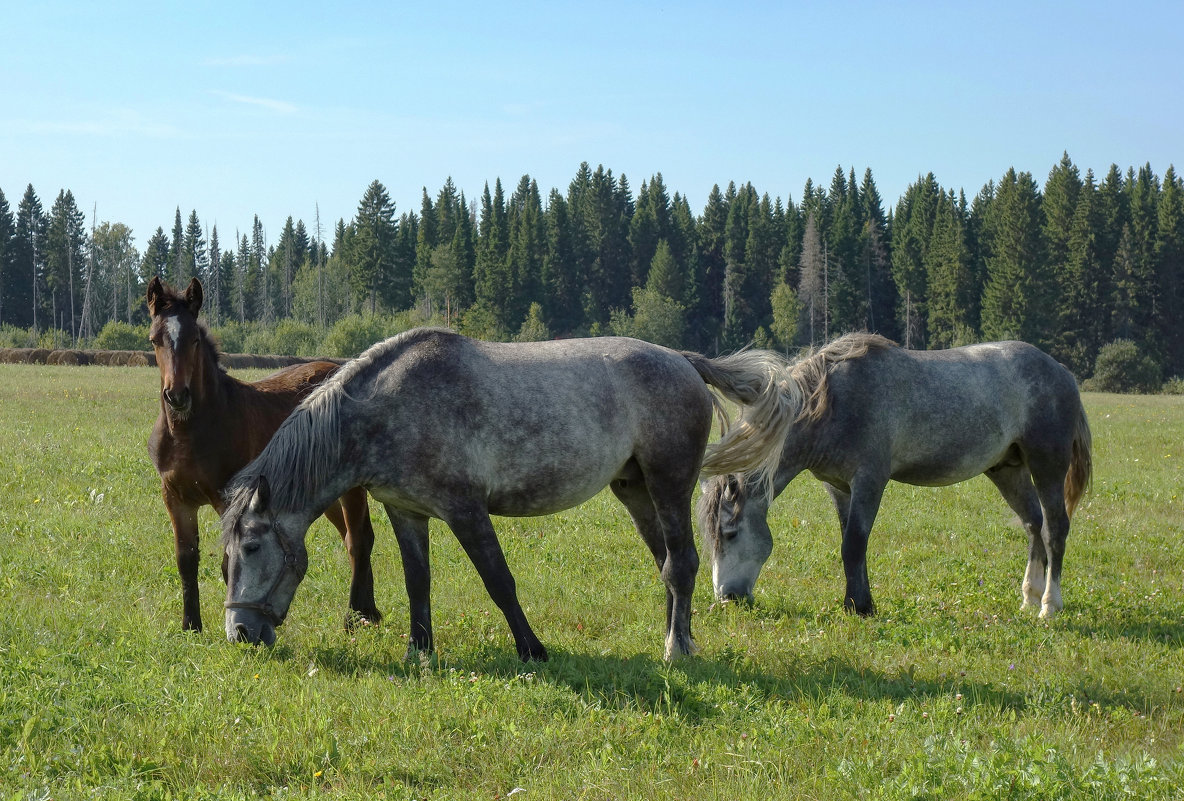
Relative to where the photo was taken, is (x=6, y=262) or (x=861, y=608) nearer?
(x=861, y=608)

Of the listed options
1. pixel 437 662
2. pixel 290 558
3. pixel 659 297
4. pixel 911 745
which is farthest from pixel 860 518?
pixel 659 297

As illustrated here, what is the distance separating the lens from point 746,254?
108375 millimetres

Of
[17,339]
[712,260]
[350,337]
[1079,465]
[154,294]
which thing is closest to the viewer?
[154,294]

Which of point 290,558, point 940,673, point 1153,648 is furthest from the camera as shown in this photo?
point 1153,648

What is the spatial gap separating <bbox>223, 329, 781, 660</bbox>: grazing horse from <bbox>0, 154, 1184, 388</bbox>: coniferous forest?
5904cm

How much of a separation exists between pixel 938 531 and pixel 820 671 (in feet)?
19.6

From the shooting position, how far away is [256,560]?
5.66 meters

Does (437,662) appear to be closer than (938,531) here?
Yes

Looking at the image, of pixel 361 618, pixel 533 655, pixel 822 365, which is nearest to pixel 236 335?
pixel 361 618

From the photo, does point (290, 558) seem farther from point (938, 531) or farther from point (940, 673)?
point (938, 531)

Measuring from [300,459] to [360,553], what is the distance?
68.1 inches

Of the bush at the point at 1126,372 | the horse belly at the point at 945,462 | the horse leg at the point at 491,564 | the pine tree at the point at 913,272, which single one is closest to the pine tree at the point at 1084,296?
the pine tree at the point at 913,272

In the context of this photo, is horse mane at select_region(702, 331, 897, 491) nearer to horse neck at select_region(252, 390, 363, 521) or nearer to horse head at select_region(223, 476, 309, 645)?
horse neck at select_region(252, 390, 363, 521)

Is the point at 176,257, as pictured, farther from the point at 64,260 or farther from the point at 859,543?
the point at 859,543
